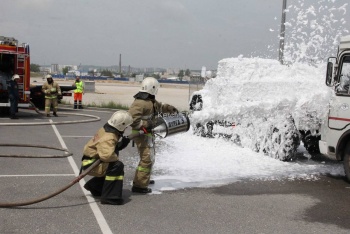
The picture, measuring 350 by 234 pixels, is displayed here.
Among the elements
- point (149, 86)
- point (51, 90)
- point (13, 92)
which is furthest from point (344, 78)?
point (51, 90)

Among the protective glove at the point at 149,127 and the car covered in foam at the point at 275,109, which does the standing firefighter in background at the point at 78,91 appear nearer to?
the car covered in foam at the point at 275,109

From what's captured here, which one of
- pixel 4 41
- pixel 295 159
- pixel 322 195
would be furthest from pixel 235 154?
→ pixel 4 41

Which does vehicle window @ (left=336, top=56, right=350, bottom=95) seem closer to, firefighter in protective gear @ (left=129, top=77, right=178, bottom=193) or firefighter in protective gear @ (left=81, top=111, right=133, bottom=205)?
firefighter in protective gear @ (left=129, top=77, right=178, bottom=193)

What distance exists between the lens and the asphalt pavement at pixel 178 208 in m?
5.15

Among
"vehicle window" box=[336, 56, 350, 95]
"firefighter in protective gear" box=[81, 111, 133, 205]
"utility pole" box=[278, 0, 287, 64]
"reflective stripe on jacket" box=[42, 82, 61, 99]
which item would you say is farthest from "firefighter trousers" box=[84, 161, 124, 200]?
"reflective stripe on jacket" box=[42, 82, 61, 99]

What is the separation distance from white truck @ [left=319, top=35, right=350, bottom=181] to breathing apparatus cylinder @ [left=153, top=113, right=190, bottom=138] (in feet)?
8.99

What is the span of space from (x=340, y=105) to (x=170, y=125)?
123 inches

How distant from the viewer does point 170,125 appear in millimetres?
6723

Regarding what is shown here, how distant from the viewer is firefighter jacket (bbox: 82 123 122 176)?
227 inches

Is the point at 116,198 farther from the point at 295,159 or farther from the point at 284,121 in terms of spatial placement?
the point at 295,159

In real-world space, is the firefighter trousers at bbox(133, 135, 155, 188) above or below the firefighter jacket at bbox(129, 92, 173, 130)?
below

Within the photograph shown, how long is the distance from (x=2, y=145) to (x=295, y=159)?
259 inches

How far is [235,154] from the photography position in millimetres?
9789

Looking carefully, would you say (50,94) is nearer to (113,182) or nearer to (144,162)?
(144,162)
